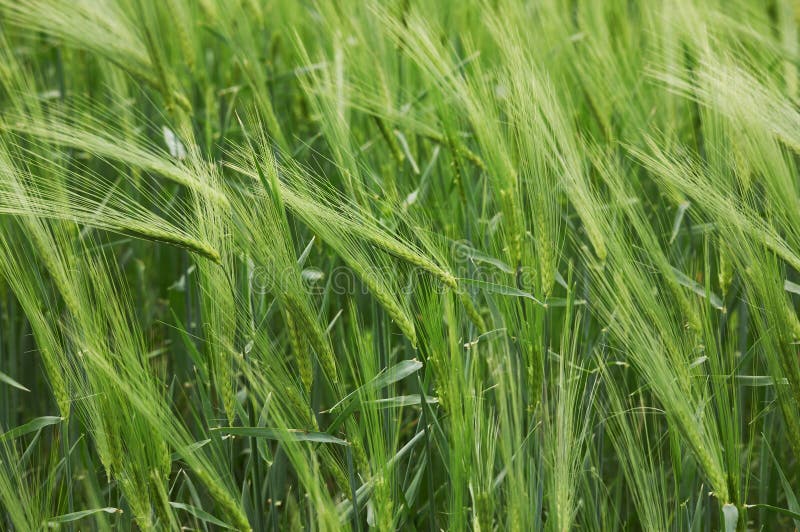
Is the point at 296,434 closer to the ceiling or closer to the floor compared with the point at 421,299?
closer to the floor

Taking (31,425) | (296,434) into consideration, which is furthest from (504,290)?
(31,425)

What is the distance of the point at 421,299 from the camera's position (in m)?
0.93

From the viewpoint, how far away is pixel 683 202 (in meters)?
1.22

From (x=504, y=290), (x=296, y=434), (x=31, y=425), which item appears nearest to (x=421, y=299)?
(x=504, y=290)

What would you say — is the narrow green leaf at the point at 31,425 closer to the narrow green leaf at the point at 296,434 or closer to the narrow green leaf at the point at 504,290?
the narrow green leaf at the point at 296,434

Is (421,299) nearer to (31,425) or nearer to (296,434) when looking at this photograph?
(296,434)

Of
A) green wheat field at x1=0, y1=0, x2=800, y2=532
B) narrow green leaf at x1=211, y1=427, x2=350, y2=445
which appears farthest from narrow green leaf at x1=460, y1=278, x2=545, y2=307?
narrow green leaf at x1=211, y1=427, x2=350, y2=445

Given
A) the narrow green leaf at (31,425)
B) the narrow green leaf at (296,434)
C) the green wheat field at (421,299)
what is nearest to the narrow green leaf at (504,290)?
the green wheat field at (421,299)

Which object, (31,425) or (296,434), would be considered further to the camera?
(31,425)

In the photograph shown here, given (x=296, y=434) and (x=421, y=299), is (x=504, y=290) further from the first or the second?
(x=296, y=434)

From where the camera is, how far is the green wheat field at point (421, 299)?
88cm

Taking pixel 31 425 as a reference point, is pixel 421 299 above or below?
above

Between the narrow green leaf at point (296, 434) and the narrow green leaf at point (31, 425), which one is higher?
the narrow green leaf at point (296, 434)

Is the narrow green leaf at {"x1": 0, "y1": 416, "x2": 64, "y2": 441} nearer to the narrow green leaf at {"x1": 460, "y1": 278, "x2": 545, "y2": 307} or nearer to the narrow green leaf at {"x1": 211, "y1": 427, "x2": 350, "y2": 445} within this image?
the narrow green leaf at {"x1": 211, "y1": 427, "x2": 350, "y2": 445}
